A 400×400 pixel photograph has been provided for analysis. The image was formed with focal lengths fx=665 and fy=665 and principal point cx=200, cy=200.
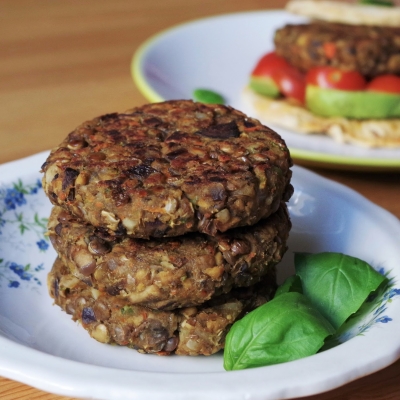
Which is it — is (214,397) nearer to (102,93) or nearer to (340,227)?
(340,227)

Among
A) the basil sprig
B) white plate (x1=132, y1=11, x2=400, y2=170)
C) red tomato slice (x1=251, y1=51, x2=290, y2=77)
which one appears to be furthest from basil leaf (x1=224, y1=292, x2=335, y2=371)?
red tomato slice (x1=251, y1=51, x2=290, y2=77)

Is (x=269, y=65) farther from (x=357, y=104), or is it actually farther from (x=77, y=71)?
(x=77, y=71)

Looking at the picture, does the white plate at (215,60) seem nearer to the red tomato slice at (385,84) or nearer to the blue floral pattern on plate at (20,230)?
the red tomato slice at (385,84)

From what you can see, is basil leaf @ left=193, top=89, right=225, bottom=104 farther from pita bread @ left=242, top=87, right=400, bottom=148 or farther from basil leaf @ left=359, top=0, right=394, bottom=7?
basil leaf @ left=359, top=0, right=394, bottom=7

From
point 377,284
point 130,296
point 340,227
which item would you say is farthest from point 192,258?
point 340,227

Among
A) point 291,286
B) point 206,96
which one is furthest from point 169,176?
point 206,96
